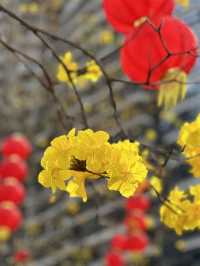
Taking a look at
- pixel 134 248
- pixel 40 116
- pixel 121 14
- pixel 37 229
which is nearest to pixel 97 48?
pixel 40 116

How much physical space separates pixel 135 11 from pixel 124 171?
2.51 ft

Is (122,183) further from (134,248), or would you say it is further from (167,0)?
(134,248)

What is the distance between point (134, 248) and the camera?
12.9 ft

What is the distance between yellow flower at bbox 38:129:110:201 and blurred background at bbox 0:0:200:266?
3902 millimetres

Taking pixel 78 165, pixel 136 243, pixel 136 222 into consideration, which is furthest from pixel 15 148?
pixel 78 165

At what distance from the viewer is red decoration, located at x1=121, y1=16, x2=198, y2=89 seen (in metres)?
1.47

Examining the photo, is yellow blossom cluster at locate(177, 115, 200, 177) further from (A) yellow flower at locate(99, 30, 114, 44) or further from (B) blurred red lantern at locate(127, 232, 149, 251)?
(A) yellow flower at locate(99, 30, 114, 44)

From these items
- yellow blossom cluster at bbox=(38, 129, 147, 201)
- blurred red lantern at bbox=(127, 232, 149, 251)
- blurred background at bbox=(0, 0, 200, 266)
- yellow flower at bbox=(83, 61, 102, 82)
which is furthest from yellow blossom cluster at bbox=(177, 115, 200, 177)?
blurred background at bbox=(0, 0, 200, 266)

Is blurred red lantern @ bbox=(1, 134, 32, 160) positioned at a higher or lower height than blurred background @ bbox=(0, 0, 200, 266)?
lower

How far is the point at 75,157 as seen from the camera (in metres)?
0.90

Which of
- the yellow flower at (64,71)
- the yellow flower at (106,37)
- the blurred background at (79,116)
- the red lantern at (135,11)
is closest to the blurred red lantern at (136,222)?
the blurred background at (79,116)

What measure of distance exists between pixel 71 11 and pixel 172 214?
647 cm

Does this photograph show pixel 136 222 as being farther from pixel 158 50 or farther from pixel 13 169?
pixel 158 50

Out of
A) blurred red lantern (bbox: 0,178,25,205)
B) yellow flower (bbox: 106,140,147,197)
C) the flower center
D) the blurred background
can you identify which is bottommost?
yellow flower (bbox: 106,140,147,197)
